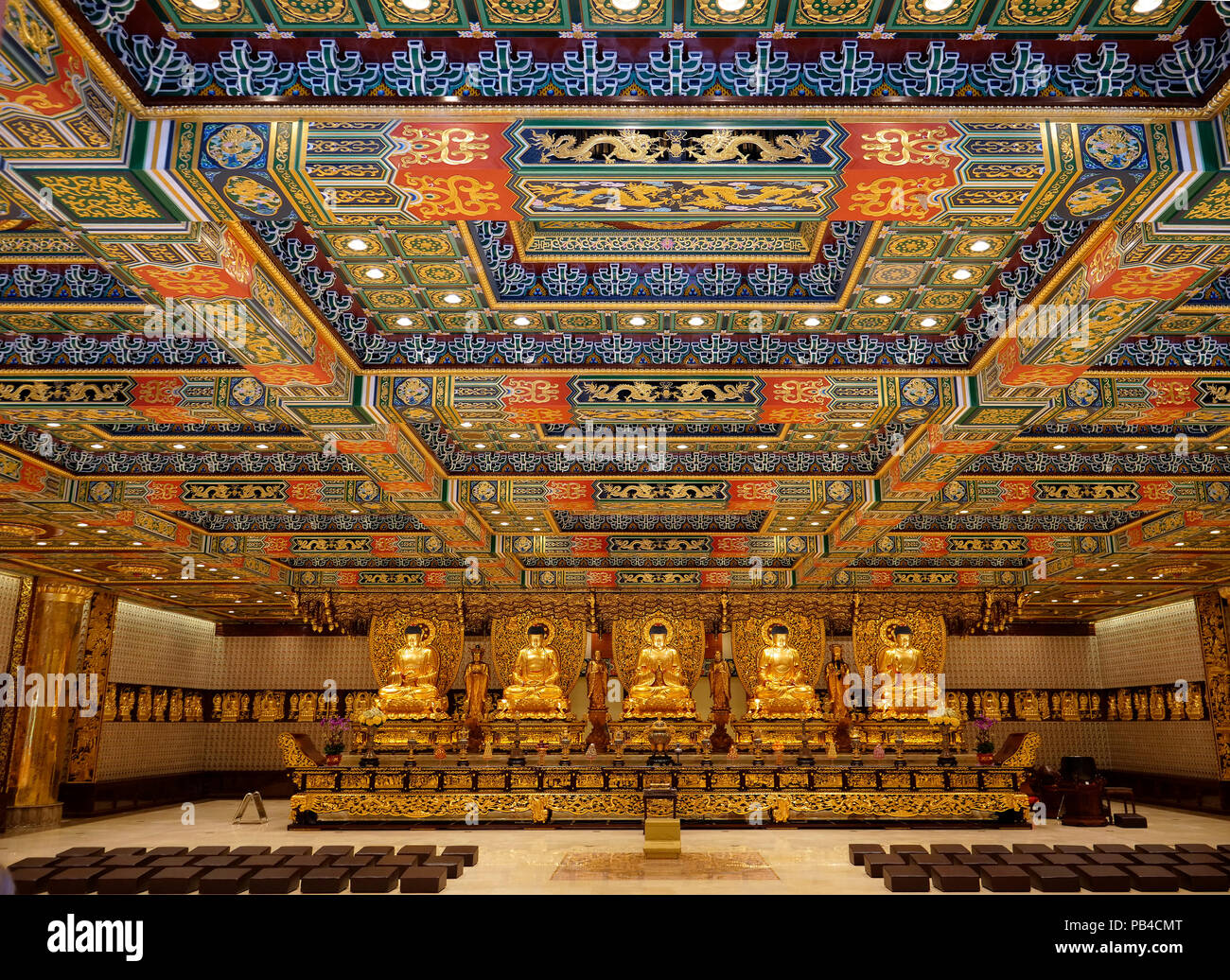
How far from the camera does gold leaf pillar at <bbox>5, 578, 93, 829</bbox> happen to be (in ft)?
42.6

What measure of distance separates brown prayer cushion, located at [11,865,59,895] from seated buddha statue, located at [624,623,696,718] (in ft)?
33.7

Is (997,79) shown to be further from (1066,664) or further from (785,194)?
(1066,664)

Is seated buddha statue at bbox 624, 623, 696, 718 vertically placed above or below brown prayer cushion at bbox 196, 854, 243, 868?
above

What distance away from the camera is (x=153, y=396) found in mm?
7168

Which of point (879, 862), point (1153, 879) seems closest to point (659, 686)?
point (879, 862)

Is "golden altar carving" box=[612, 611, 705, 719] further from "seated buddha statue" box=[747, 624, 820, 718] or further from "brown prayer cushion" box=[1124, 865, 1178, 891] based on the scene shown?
"brown prayer cushion" box=[1124, 865, 1178, 891]

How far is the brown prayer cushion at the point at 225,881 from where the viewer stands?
20.1 feet

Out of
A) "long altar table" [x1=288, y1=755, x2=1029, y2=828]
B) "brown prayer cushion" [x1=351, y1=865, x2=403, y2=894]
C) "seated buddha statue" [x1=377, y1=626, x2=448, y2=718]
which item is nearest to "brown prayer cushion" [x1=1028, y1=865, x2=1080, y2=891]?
"brown prayer cushion" [x1=351, y1=865, x2=403, y2=894]

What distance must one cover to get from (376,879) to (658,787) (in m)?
6.14
